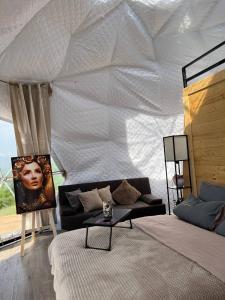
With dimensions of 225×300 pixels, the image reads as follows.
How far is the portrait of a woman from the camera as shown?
3.93 metres

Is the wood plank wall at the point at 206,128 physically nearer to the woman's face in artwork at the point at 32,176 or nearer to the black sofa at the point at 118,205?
the black sofa at the point at 118,205

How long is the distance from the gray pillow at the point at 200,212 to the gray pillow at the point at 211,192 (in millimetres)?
94

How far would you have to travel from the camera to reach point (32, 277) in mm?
3146

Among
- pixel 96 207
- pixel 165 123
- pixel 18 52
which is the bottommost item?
pixel 96 207

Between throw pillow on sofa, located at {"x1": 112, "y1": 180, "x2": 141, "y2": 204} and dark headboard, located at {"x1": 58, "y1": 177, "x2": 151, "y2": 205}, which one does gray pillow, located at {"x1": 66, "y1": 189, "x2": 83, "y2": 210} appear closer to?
dark headboard, located at {"x1": 58, "y1": 177, "x2": 151, "y2": 205}

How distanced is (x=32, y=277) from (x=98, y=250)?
1359mm

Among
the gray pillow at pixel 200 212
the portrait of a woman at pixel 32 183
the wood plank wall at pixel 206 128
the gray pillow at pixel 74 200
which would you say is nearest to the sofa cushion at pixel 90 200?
the gray pillow at pixel 74 200

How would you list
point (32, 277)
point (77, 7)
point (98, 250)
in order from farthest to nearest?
point (77, 7) → point (32, 277) → point (98, 250)

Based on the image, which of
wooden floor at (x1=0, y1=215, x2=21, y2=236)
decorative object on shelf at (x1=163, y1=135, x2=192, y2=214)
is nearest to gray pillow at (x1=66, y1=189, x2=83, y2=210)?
wooden floor at (x1=0, y1=215, x2=21, y2=236)

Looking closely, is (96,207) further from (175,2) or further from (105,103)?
(175,2)

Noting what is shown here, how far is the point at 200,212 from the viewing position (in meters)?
2.79

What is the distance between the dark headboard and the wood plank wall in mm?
1301

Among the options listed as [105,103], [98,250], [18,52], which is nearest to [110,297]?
[98,250]

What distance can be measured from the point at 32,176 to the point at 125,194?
1.64 m
